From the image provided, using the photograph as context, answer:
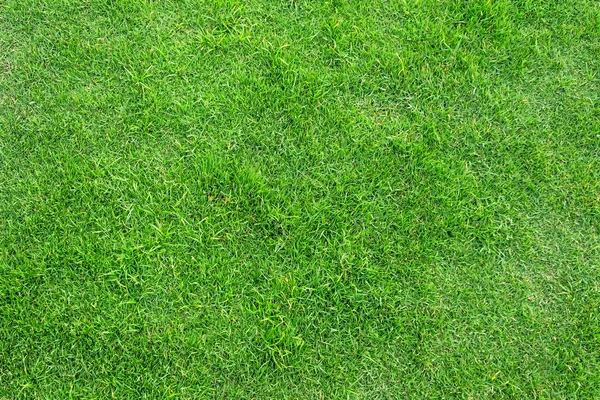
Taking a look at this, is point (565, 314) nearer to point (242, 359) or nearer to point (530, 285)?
point (530, 285)

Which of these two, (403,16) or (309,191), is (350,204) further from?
(403,16)

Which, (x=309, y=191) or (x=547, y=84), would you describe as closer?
(x=309, y=191)

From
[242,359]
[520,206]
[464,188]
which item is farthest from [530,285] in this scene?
[242,359]

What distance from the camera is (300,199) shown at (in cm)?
268

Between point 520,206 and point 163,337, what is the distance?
1857 mm

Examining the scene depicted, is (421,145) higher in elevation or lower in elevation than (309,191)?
higher

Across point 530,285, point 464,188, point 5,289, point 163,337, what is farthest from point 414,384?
point 5,289

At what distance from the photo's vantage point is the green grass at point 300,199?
2.45 m

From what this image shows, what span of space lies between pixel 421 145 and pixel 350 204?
1.63ft

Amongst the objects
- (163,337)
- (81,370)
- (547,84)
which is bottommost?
(81,370)

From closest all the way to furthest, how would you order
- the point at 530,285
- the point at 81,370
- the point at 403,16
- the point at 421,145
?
the point at 81,370 < the point at 530,285 < the point at 421,145 < the point at 403,16

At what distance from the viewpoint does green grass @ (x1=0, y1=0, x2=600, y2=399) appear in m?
2.45

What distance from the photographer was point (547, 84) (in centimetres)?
293

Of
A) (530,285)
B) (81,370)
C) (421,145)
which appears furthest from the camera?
(421,145)
